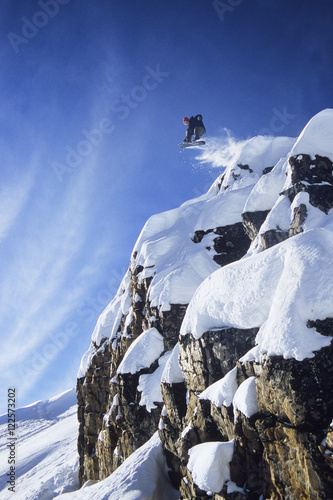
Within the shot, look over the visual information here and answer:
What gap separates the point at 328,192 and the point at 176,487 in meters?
19.2

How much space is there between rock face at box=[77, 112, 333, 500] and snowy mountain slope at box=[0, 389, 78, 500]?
27324mm

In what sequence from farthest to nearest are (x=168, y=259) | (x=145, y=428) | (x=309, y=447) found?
(x=168, y=259)
(x=145, y=428)
(x=309, y=447)

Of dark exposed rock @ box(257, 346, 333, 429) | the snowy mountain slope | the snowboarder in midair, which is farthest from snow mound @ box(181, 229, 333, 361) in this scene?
the snowy mountain slope

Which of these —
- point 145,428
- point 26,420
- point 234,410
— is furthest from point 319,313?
point 26,420

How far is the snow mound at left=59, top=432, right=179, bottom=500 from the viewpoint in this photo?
12.9 m

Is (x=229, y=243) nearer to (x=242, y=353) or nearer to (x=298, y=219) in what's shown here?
(x=298, y=219)

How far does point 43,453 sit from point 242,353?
9236 centimetres

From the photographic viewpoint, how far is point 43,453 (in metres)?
77.1

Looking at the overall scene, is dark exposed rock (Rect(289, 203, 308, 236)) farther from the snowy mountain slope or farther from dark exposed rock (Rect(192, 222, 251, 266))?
the snowy mountain slope

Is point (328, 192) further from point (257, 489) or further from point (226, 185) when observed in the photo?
point (226, 185)

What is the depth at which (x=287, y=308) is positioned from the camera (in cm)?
867

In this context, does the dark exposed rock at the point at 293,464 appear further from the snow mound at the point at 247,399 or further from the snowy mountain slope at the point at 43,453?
the snowy mountain slope at the point at 43,453

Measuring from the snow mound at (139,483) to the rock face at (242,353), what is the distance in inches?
22.1

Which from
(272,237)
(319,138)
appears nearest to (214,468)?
(272,237)
